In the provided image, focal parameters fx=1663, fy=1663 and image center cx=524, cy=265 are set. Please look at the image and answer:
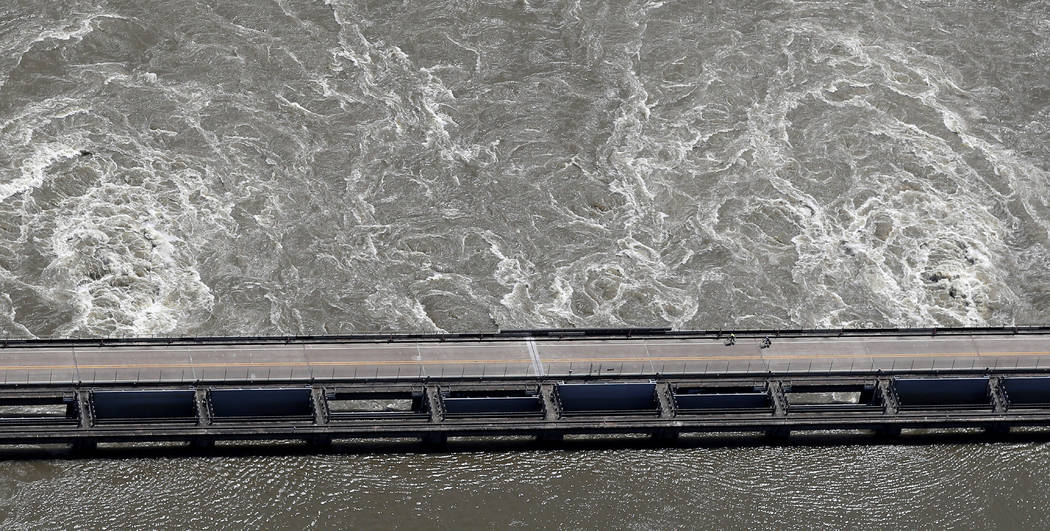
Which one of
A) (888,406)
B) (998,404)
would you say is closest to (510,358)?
(888,406)

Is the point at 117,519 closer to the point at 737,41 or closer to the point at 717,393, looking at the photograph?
the point at 717,393

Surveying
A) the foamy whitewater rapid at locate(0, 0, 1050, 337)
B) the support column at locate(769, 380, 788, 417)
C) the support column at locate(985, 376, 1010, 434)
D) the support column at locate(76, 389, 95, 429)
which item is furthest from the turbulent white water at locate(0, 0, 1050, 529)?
the support column at locate(76, 389, 95, 429)

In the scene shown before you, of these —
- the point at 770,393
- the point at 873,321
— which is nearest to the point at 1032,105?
the point at 873,321

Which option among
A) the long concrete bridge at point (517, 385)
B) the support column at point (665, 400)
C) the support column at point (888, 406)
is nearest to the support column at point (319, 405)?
the long concrete bridge at point (517, 385)

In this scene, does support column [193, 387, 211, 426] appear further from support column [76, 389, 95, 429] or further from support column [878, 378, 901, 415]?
support column [878, 378, 901, 415]

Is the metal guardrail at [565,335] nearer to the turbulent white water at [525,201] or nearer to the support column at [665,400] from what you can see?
the turbulent white water at [525,201]

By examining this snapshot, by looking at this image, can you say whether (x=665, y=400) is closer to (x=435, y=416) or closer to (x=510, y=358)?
(x=510, y=358)
